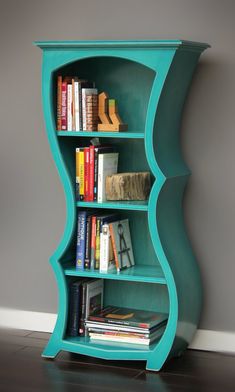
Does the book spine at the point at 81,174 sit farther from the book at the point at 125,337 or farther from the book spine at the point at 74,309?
the book at the point at 125,337

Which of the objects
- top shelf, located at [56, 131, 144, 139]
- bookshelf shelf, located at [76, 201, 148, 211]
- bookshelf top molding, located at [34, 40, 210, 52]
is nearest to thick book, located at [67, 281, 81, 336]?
bookshelf shelf, located at [76, 201, 148, 211]

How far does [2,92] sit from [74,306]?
4.00 ft

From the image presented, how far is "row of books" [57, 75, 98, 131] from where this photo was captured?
3.84 meters

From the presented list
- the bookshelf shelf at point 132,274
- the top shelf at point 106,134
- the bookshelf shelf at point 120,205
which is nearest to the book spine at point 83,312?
the bookshelf shelf at point 132,274

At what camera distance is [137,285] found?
4.13 meters

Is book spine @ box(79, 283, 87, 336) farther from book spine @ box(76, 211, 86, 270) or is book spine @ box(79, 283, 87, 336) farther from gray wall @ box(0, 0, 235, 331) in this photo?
gray wall @ box(0, 0, 235, 331)

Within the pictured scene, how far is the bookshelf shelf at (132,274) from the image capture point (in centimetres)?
377

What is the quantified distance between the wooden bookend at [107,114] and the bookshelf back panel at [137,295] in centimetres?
79

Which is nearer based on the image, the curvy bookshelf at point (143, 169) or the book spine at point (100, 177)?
the curvy bookshelf at point (143, 169)

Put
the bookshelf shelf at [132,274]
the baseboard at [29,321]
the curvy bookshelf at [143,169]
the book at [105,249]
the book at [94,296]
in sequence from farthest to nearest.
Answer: the baseboard at [29,321], the book at [94,296], the book at [105,249], the bookshelf shelf at [132,274], the curvy bookshelf at [143,169]

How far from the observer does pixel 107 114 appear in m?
3.90

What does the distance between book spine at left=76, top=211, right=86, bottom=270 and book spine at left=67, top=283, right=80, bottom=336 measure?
0.35 ft

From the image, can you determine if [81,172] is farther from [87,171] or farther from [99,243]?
[99,243]

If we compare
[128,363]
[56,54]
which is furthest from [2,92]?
[128,363]
